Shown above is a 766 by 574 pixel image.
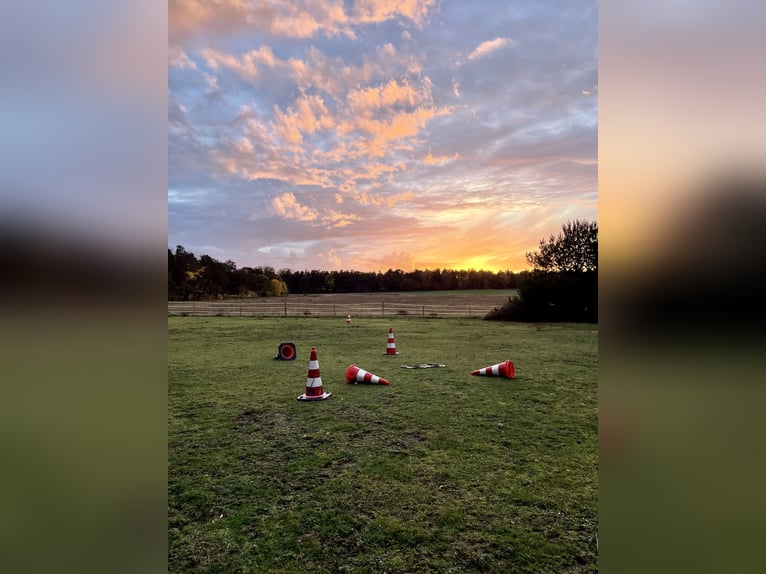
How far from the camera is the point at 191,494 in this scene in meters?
2.73

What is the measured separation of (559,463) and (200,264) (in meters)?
33.5

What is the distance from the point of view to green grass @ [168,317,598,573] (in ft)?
6.90

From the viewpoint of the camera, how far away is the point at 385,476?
9.64 feet

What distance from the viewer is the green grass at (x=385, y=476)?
2.10 metres

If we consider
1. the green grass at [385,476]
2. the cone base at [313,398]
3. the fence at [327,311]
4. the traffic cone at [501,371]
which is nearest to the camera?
the green grass at [385,476]
